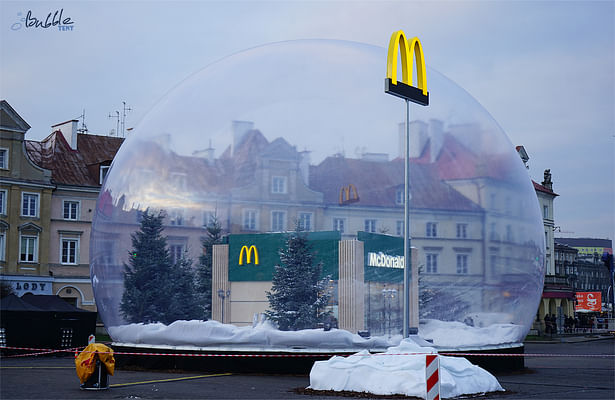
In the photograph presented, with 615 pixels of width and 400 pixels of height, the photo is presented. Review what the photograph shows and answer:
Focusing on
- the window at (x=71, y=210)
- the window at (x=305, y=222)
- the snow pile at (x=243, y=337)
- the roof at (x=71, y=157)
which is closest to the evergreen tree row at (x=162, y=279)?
the snow pile at (x=243, y=337)

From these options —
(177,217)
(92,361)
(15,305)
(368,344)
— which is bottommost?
(92,361)

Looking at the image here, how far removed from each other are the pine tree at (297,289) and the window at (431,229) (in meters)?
2.71

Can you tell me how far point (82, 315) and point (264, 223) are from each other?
16.2 meters

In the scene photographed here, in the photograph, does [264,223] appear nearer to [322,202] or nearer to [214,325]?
[322,202]

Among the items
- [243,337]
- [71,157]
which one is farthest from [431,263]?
[71,157]

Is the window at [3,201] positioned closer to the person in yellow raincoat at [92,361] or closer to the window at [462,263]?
the person in yellow raincoat at [92,361]

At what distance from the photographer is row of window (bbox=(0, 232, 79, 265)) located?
158 ft

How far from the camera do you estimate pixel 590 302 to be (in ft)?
246

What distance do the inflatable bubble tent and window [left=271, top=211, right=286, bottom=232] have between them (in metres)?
0.08

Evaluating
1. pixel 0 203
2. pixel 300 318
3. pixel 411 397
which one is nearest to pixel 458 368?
pixel 411 397

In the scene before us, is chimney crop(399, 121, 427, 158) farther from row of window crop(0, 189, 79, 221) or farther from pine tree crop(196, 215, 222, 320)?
row of window crop(0, 189, 79, 221)

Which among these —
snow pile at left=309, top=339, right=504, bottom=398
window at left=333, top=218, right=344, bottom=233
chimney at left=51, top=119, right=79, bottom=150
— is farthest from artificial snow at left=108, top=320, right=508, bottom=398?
chimney at left=51, top=119, right=79, bottom=150

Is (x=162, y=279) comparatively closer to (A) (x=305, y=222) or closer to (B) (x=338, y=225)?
(A) (x=305, y=222)

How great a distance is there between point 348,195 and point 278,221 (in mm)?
1687
